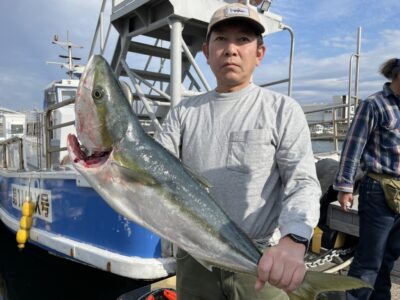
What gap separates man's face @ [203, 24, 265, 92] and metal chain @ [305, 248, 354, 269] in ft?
8.36

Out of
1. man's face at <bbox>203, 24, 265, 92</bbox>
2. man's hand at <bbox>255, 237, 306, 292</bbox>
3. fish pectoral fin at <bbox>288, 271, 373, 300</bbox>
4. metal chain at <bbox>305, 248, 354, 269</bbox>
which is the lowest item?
metal chain at <bbox>305, 248, 354, 269</bbox>

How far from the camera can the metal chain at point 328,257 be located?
3.65 meters

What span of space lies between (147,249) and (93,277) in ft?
7.75

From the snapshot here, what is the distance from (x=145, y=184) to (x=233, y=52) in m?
0.81

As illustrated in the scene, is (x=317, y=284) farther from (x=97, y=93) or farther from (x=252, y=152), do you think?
(x=97, y=93)

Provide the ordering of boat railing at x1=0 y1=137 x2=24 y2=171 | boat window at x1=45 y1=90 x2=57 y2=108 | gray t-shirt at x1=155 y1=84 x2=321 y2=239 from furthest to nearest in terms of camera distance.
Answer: boat window at x1=45 y1=90 x2=57 y2=108
boat railing at x1=0 y1=137 x2=24 y2=171
gray t-shirt at x1=155 y1=84 x2=321 y2=239

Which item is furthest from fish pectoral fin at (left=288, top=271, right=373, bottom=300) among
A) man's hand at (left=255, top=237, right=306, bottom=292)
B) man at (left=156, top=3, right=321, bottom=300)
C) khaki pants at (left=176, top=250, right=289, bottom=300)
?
khaki pants at (left=176, top=250, right=289, bottom=300)

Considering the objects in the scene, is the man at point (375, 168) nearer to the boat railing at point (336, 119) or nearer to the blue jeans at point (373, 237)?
the blue jeans at point (373, 237)

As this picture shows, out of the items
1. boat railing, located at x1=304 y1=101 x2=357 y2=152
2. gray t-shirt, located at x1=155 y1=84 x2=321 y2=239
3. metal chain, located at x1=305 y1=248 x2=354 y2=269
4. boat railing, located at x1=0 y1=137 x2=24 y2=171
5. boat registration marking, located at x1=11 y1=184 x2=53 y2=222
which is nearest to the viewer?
gray t-shirt, located at x1=155 y1=84 x2=321 y2=239

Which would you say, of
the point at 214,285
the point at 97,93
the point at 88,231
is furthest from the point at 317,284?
the point at 88,231

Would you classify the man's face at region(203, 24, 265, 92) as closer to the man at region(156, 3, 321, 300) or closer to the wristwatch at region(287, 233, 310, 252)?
the man at region(156, 3, 321, 300)

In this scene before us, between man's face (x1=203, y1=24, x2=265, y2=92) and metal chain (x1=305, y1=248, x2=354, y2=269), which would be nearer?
man's face (x1=203, y1=24, x2=265, y2=92)

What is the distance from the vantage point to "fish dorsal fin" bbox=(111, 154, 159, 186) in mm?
1297

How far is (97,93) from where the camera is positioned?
132cm
